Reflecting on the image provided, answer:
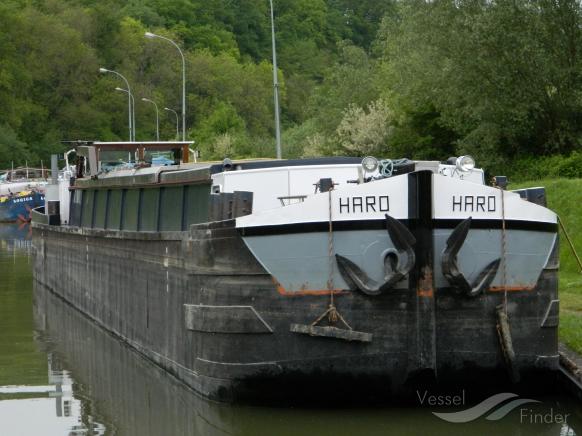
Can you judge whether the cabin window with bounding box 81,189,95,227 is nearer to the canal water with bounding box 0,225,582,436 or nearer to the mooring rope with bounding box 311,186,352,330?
the canal water with bounding box 0,225,582,436

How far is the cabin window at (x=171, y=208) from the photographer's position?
566 inches

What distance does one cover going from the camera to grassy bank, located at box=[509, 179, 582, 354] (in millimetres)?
13488

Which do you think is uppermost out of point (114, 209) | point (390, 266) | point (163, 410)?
point (114, 209)

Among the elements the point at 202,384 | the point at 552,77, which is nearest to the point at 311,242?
the point at 202,384

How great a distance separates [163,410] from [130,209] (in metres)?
5.12

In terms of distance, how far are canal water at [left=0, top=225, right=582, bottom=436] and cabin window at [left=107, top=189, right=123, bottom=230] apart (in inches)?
79.0

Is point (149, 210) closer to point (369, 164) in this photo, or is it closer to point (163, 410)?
point (163, 410)

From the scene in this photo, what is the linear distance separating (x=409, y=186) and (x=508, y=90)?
22.4 metres

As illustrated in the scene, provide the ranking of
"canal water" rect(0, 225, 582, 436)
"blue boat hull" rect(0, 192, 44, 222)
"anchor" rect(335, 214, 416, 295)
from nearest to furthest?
"anchor" rect(335, 214, 416, 295)
"canal water" rect(0, 225, 582, 436)
"blue boat hull" rect(0, 192, 44, 222)

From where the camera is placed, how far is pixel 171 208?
14766mm

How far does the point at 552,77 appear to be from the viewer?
32344 millimetres

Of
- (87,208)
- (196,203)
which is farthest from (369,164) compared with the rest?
(87,208)

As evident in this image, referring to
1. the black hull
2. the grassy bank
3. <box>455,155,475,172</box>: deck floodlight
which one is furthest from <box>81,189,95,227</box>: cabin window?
<box>455,155,475,172</box>: deck floodlight

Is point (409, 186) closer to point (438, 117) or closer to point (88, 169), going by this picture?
point (88, 169)
